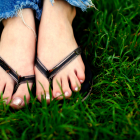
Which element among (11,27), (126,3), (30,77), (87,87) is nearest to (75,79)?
(87,87)

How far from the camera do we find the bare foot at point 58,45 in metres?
0.84

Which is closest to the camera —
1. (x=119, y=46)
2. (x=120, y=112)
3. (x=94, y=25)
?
(x=120, y=112)

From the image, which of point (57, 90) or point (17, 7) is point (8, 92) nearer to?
point (57, 90)

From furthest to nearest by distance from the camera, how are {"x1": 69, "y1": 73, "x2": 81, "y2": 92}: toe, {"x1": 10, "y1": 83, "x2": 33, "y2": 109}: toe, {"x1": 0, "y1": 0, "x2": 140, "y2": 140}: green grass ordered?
{"x1": 69, "y1": 73, "x2": 81, "y2": 92}: toe < {"x1": 10, "y1": 83, "x2": 33, "y2": 109}: toe < {"x1": 0, "y1": 0, "x2": 140, "y2": 140}: green grass

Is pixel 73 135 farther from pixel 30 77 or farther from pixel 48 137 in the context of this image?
pixel 30 77

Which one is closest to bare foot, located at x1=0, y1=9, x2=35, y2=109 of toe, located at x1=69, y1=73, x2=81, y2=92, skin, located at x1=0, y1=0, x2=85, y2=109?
skin, located at x1=0, y1=0, x2=85, y2=109

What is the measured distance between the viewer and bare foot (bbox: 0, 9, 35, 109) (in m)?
0.82

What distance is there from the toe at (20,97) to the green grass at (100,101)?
37 mm

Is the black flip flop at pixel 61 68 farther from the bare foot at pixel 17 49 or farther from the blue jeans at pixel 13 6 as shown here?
the blue jeans at pixel 13 6

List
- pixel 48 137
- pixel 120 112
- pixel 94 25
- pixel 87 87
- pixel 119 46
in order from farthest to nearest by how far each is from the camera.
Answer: pixel 94 25, pixel 119 46, pixel 87 87, pixel 120 112, pixel 48 137

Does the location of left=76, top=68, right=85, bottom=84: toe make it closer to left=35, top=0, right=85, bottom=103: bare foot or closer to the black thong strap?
left=35, top=0, right=85, bottom=103: bare foot

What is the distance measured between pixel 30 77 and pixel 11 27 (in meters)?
0.37

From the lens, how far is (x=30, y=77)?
84 cm

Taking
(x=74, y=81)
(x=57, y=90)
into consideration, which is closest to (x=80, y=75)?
(x=74, y=81)
